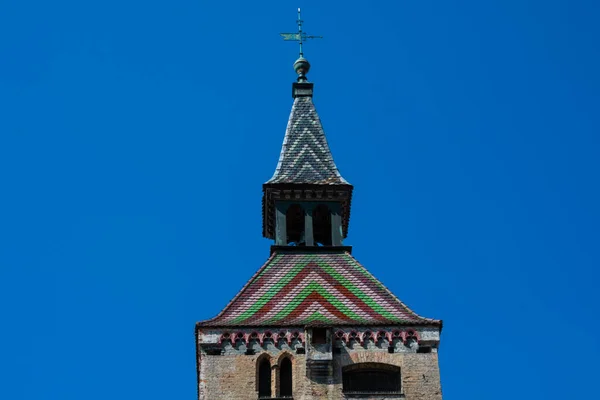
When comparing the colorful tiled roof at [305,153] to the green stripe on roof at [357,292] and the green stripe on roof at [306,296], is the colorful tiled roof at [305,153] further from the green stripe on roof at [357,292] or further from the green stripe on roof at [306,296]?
the green stripe on roof at [306,296]

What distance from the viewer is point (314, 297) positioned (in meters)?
41.6

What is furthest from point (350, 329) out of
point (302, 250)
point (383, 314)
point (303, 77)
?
point (303, 77)

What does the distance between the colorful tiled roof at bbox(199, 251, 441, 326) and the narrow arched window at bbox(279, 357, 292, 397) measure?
1.14 meters

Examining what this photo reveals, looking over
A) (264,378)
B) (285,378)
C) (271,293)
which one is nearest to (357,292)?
(271,293)

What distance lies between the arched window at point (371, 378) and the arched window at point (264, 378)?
1.83m

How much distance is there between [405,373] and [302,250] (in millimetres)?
6596

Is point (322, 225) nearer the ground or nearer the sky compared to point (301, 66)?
nearer the ground

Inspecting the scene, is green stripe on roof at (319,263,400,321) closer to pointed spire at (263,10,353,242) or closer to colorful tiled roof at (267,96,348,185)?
pointed spire at (263,10,353,242)

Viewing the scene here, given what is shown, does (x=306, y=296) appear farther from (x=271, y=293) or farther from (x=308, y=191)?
(x=308, y=191)

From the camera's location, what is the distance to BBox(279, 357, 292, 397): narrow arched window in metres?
38.4

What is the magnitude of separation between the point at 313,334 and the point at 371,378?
178 cm

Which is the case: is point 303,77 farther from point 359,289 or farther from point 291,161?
point 359,289

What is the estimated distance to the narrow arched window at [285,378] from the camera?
3838 cm

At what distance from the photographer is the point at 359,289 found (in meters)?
42.1
